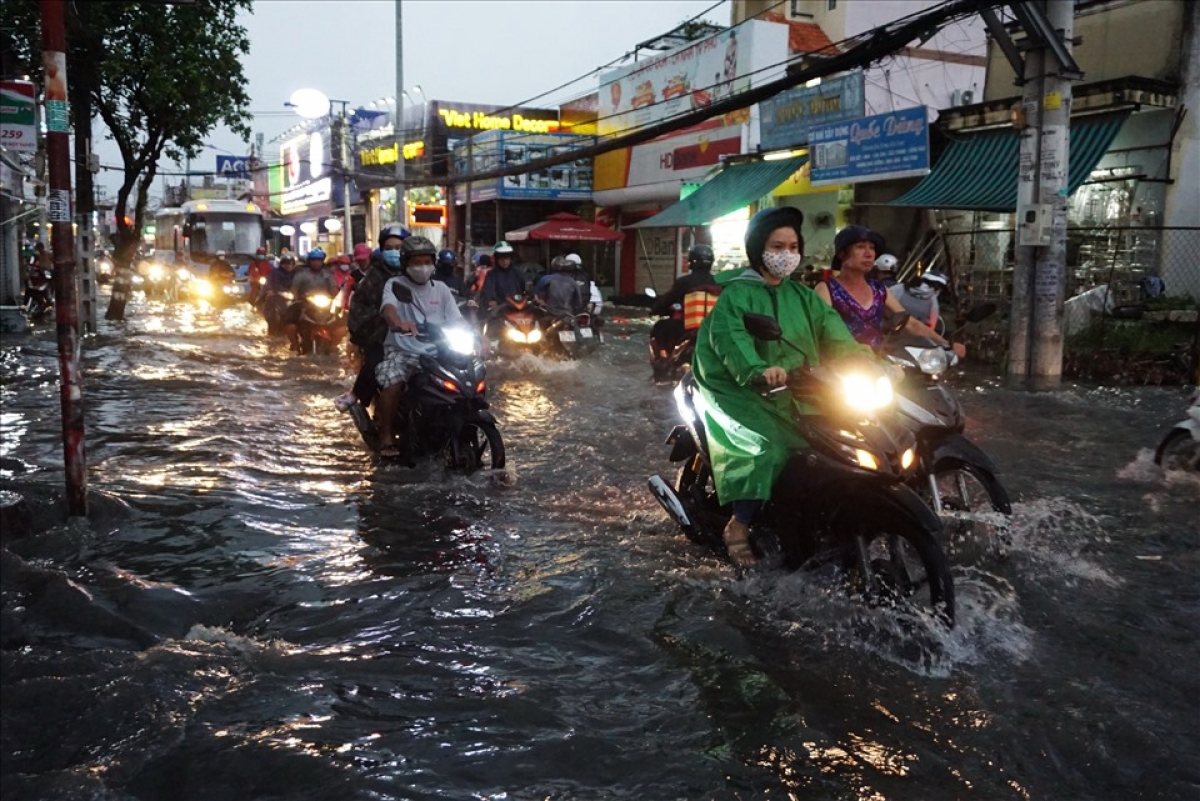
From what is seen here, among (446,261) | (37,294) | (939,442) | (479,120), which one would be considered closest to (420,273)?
(939,442)

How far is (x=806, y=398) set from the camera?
4207 millimetres

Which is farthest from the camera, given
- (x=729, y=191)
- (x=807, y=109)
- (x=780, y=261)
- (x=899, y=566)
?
(x=729, y=191)

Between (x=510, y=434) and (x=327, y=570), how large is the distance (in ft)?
13.5

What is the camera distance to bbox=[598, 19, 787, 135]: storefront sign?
24.5 metres

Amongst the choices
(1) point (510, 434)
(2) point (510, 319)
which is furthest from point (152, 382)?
(1) point (510, 434)

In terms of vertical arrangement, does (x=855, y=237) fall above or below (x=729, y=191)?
below

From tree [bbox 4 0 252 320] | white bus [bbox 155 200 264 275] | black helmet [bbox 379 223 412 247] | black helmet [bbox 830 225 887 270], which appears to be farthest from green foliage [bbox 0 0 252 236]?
black helmet [bbox 830 225 887 270]

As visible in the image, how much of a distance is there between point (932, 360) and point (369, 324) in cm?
447

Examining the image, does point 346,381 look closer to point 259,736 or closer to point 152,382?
point 152,382

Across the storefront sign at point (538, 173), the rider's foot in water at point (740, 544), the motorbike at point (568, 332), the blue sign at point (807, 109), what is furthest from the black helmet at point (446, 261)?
the storefront sign at point (538, 173)

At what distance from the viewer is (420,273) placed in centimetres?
725

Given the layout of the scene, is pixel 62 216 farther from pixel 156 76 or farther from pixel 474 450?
pixel 156 76

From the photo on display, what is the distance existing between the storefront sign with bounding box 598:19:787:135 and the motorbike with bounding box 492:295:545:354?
9600 mm

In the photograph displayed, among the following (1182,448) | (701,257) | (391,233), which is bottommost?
(1182,448)
